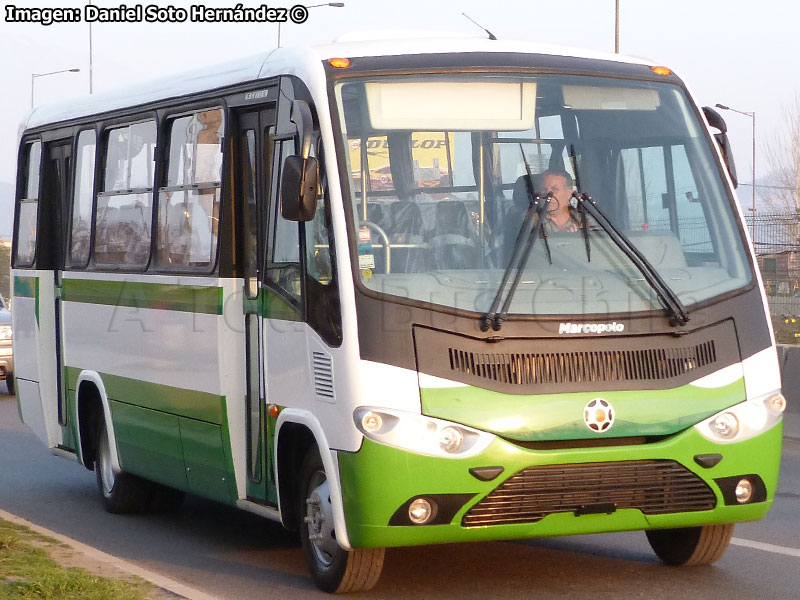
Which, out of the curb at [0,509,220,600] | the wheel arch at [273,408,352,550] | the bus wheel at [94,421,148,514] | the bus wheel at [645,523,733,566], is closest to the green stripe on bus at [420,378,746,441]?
the wheel arch at [273,408,352,550]

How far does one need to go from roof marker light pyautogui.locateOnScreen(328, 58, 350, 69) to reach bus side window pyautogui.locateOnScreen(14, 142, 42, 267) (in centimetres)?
542

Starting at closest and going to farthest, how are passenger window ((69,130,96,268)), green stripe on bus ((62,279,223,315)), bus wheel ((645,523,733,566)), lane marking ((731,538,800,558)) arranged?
bus wheel ((645,523,733,566)) → lane marking ((731,538,800,558)) → green stripe on bus ((62,279,223,315)) → passenger window ((69,130,96,268))

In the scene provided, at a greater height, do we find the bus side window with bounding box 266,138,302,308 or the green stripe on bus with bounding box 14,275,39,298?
the bus side window with bounding box 266,138,302,308

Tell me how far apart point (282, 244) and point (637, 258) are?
193 centimetres

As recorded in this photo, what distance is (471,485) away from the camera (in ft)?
24.4

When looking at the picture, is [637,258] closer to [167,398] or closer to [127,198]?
[167,398]

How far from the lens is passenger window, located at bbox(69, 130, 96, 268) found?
1183cm

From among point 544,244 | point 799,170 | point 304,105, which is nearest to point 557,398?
point 544,244

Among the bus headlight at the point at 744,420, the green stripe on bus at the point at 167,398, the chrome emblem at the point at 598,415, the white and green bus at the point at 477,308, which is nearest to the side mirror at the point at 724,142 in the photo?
the white and green bus at the point at 477,308

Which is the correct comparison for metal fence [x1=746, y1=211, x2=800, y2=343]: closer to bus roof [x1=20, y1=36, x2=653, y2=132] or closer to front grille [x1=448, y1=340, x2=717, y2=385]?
bus roof [x1=20, y1=36, x2=653, y2=132]

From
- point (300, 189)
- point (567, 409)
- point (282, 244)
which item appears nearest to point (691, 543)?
point (567, 409)

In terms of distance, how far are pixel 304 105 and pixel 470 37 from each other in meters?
1.22

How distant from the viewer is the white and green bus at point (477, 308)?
24.6 feet

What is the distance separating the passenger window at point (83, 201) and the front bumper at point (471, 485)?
4.92m
